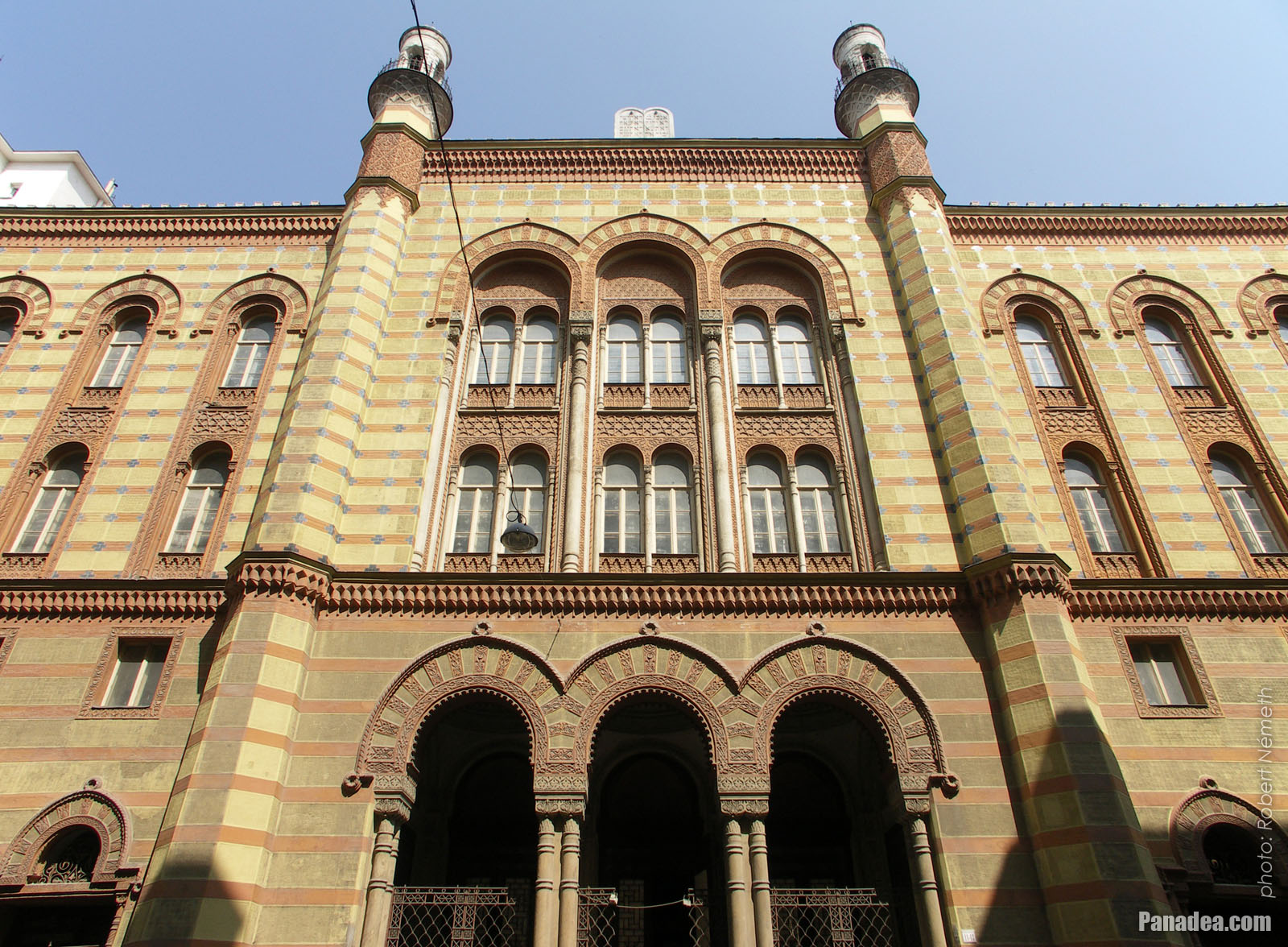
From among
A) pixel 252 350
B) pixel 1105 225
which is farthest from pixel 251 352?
pixel 1105 225

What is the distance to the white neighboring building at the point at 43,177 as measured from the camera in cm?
2695

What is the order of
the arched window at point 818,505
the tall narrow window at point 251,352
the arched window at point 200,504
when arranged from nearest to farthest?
the arched window at point 818,505
the arched window at point 200,504
the tall narrow window at point 251,352

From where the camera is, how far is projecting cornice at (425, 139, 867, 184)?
1736 centimetres

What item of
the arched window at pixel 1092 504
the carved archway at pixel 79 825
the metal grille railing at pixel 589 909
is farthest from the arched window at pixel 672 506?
the carved archway at pixel 79 825

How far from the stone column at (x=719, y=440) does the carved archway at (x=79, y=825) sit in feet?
28.0

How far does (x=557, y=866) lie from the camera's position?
9.96 m

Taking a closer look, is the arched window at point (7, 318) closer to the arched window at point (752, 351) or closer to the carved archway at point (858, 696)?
the arched window at point (752, 351)

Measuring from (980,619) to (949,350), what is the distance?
15.5 ft

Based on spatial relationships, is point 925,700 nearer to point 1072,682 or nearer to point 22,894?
point 1072,682

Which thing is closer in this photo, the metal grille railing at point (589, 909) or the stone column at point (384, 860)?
the stone column at point (384, 860)

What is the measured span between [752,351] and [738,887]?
9.18 m

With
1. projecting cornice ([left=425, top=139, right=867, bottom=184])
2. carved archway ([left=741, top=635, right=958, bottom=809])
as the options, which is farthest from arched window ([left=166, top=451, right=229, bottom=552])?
carved archway ([left=741, top=635, right=958, bottom=809])

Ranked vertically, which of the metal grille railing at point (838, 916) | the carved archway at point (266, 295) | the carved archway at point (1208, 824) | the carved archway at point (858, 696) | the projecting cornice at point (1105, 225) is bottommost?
the metal grille railing at point (838, 916)

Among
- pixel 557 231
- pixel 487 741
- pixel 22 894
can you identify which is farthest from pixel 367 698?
pixel 557 231
